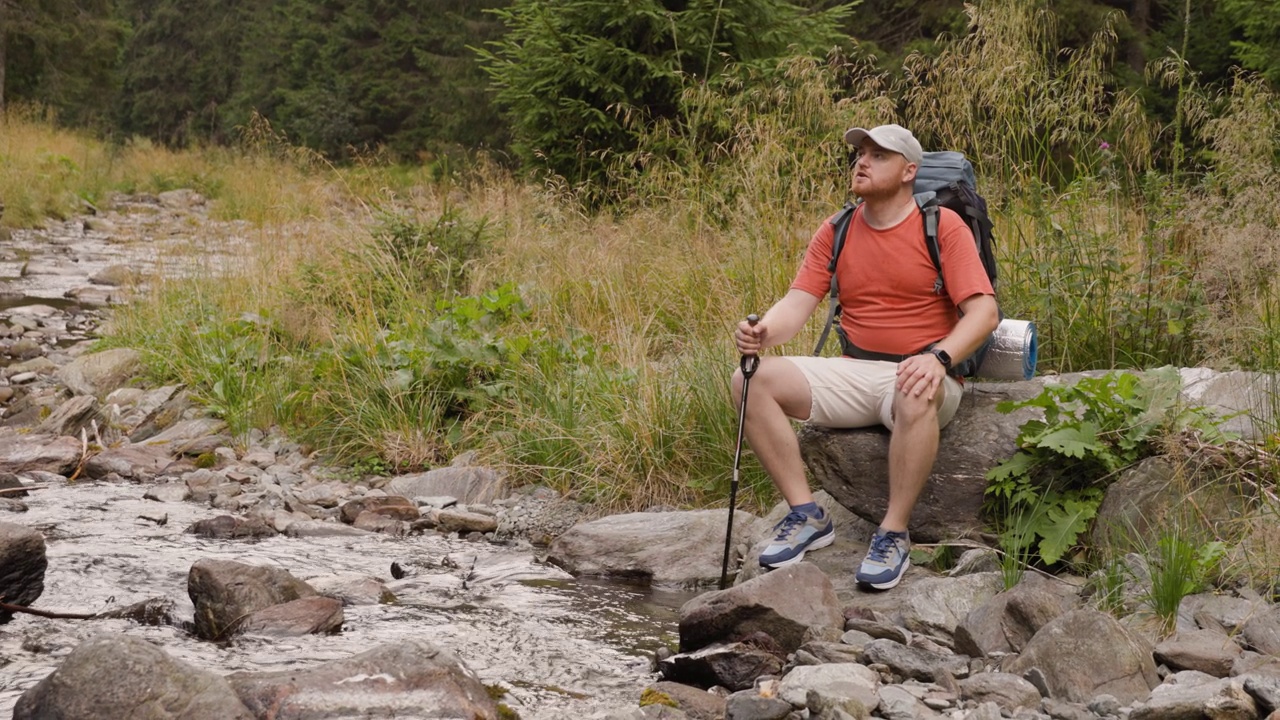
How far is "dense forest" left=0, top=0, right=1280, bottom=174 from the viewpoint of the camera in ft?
35.6

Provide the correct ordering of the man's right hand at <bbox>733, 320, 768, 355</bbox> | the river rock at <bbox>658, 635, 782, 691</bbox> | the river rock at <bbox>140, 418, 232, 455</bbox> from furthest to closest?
the river rock at <bbox>140, 418, 232, 455</bbox>
the man's right hand at <bbox>733, 320, 768, 355</bbox>
the river rock at <bbox>658, 635, 782, 691</bbox>

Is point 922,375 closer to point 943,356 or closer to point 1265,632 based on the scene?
point 943,356

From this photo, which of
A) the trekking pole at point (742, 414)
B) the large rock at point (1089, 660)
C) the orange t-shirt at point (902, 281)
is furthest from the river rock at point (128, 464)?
the large rock at point (1089, 660)

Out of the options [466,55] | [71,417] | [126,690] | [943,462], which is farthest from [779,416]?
[466,55]

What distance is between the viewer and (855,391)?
14.8ft

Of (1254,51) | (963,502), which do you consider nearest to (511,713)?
(963,502)

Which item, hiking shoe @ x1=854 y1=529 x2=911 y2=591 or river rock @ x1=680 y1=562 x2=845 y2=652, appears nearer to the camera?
river rock @ x1=680 y1=562 x2=845 y2=652

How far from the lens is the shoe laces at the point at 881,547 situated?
4309mm

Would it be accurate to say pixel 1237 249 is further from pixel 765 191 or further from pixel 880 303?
pixel 765 191

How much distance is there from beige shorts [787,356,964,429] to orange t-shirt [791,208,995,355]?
131 mm

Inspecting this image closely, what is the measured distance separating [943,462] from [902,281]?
0.68 meters

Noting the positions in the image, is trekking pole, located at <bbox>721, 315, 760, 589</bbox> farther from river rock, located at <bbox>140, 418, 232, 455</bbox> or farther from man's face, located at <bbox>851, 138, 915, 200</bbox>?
river rock, located at <bbox>140, 418, 232, 455</bbox>

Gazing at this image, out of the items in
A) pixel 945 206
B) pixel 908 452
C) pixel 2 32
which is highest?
pixel 2 32

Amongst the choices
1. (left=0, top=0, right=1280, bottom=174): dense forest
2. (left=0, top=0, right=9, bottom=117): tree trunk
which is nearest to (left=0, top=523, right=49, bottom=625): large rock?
(left=0, top=0, right=1280, bottom=174): dense forest
